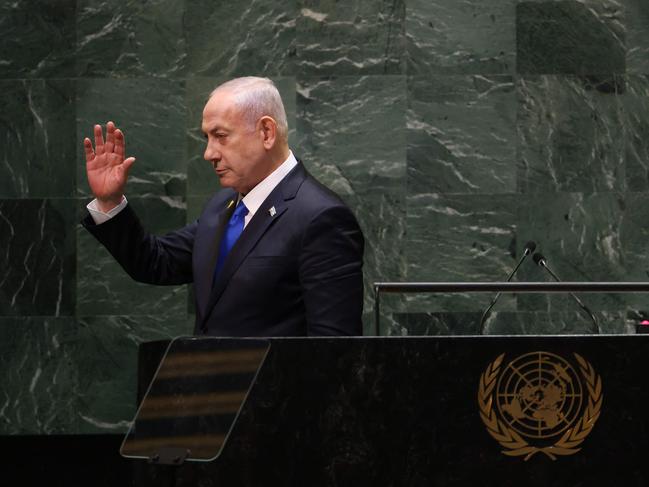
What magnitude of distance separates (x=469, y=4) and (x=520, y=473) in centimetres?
498

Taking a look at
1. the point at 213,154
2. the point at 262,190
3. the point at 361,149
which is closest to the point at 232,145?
the point at 213,154

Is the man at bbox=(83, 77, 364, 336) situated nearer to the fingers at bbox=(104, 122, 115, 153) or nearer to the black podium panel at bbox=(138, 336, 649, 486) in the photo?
the fingers at bbox=(104, 122, 115, 153)

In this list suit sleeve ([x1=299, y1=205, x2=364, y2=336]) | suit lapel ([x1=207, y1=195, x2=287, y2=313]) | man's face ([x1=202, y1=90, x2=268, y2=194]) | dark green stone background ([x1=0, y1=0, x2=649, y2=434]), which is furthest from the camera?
dark green stone background ([x1=0, y1=0, x2=649, y2=434])

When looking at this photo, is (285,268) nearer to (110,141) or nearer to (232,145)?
(232,145)

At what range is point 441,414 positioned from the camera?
2.76 m

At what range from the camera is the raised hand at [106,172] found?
12.3 feet

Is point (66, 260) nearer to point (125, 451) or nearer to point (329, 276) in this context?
point (329, 276)

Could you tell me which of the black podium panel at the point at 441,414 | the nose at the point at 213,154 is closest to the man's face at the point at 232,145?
the nose at the point at 213,154

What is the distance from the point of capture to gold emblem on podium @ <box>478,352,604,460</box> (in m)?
2.74

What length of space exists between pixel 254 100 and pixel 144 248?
0.57 metres

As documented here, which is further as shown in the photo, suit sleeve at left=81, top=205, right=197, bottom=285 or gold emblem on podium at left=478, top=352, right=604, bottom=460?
suit sleeve at left=81, top=205, right=197, bottom=285

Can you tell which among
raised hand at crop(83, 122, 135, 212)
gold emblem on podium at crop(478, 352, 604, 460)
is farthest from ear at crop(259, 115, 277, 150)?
gold emblem on podium at crop(478, 352, 604, 460)

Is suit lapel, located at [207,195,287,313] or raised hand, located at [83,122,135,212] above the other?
raised hand, located at [83,122,135,212]

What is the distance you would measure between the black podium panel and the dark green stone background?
443 centimetres
